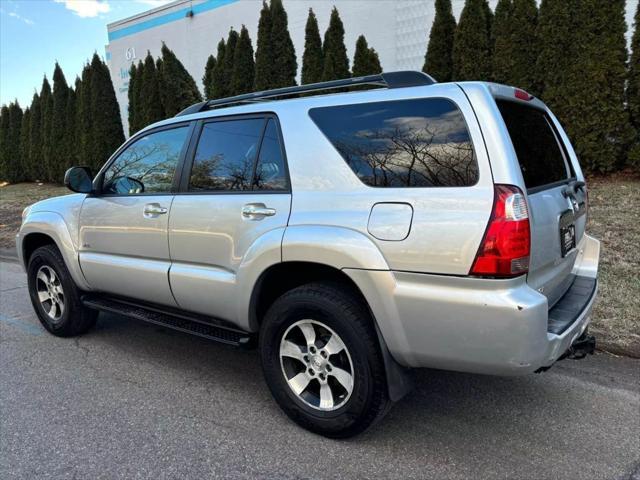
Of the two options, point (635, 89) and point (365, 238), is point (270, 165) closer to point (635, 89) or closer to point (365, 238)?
point (365, 238)

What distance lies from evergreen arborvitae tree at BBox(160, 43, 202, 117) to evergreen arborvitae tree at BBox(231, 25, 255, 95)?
2.25m

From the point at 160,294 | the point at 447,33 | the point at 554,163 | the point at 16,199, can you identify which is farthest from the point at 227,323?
the point at 16,199

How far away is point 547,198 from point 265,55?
1118cm

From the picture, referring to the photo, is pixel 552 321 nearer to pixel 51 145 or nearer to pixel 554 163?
pixel 554 163

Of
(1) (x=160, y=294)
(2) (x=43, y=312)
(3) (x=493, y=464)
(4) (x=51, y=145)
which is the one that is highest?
(4) (x=51, y=145)

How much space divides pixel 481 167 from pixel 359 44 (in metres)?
9.86

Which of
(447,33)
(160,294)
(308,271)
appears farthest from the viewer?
(447,33)

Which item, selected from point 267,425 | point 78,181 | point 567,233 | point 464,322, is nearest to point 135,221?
point 78,181

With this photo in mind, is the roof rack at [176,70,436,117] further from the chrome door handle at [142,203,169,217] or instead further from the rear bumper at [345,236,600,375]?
the rear bumper at [345,236,600,375]

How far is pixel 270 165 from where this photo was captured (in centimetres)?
306

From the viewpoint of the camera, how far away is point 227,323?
3.29 metres

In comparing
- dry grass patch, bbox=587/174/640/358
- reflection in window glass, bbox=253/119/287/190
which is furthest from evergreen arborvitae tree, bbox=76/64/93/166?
reflection in window glass, bbox=253/119/287/190

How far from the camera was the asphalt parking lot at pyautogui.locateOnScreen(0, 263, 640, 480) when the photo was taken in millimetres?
2588

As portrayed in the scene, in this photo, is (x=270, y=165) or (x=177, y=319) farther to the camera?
(x=177, y=319)
